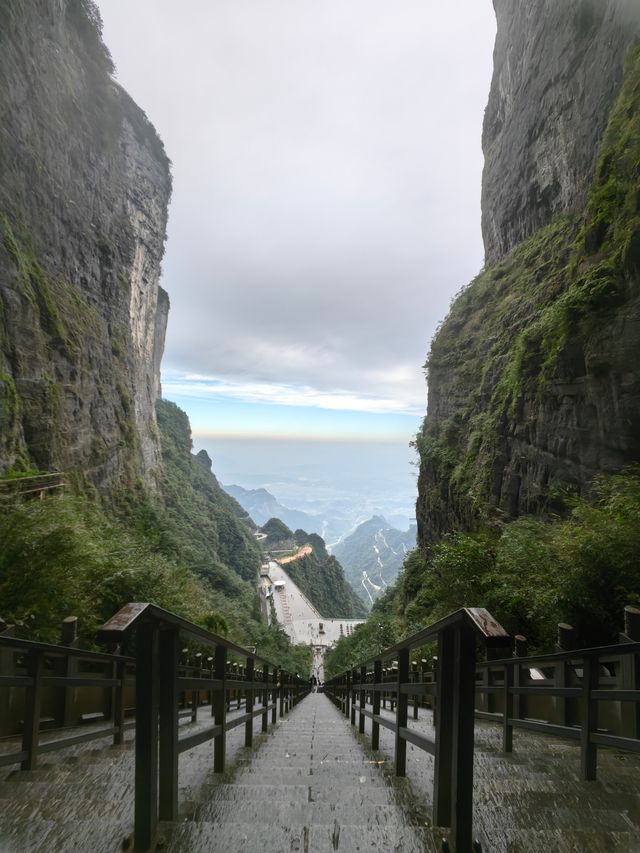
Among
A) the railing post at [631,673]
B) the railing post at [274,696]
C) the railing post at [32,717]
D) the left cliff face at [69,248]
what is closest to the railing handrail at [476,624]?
the railing post at [631,673]

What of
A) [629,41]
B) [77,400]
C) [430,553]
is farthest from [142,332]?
[629,41]

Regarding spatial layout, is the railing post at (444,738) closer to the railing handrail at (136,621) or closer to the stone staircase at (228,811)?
the stone staircase at (228,811)

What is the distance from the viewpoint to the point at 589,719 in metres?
3.05

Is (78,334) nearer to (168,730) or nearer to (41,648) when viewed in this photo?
(41,648)

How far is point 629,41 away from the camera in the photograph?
49.1 ft

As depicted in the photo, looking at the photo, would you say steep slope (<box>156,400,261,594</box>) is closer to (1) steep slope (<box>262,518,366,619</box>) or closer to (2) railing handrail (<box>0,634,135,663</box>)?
(1) steep slope (<box>262,518,366,619</box>)

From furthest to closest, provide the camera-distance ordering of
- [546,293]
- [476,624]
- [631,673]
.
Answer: [546,293], [631,673], [476,624]

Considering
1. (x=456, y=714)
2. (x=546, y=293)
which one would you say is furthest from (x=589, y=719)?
(x=546, y=293)

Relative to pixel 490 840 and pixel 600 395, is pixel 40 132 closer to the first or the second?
pixel 600 395

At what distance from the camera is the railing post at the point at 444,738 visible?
6.87 ft

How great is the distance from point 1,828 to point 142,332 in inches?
1675

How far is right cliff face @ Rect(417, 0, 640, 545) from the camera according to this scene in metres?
11.7

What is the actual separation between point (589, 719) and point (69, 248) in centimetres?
2916

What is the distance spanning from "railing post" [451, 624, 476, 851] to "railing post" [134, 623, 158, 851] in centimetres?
111
